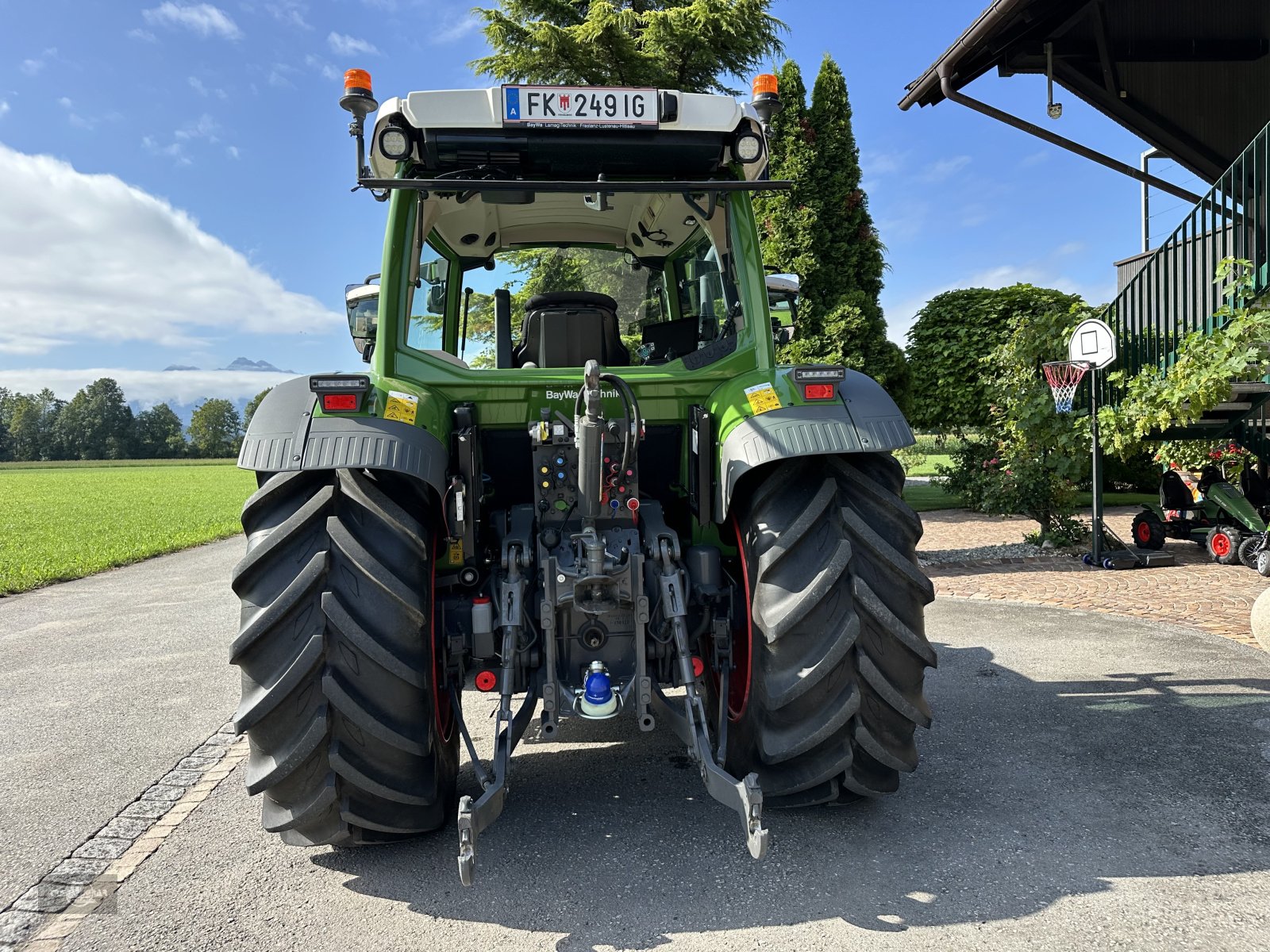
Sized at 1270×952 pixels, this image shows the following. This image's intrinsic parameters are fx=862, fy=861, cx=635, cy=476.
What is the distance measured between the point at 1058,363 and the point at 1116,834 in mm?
7126

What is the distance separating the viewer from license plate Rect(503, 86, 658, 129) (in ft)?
9.90

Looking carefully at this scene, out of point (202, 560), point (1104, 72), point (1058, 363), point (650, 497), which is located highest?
point (1104, 72)

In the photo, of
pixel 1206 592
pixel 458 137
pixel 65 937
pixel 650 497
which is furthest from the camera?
pixel 1206 592

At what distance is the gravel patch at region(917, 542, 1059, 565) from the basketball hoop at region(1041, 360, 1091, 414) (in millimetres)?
1591

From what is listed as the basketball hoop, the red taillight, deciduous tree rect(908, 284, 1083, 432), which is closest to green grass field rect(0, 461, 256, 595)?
the red taillight

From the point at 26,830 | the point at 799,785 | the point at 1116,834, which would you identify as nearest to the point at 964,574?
the point at 1116,834

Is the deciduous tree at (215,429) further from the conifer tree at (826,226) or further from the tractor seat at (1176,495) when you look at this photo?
the tractor seat at (1176,495)

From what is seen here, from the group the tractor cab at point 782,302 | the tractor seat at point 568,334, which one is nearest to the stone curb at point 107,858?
the tractor seat at point 568,334

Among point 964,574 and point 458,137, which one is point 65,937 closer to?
point 458,137

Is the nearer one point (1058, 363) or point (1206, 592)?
point (1206, 592)

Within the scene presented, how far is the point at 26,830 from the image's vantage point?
325cm

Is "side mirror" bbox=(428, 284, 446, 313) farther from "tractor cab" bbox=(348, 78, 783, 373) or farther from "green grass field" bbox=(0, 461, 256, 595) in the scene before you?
"green grass field" bbox=(0, 461, 256, 595)

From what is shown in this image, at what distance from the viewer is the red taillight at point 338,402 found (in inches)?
109

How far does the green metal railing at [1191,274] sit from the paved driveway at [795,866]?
18.3ft
